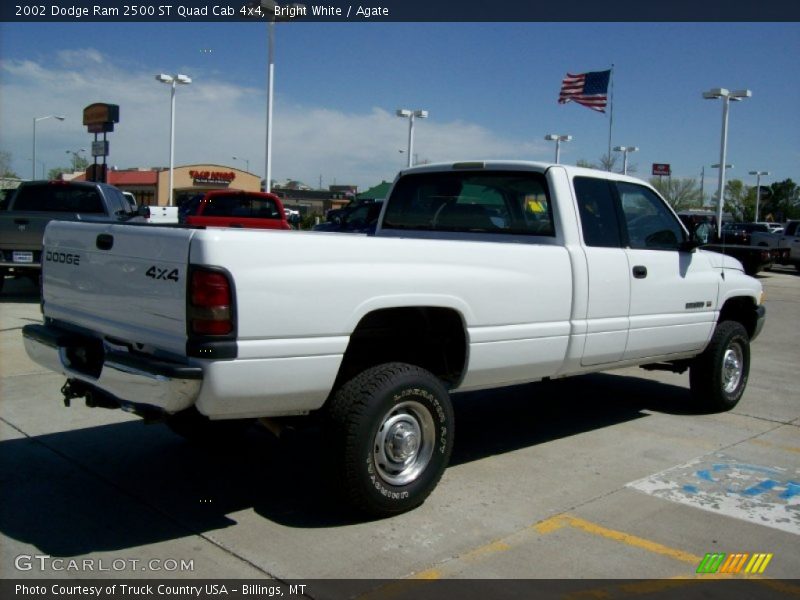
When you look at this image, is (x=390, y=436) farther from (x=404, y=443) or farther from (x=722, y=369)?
(x=722, y=369)

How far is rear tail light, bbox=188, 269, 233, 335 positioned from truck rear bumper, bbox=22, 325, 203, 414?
0.65 feet

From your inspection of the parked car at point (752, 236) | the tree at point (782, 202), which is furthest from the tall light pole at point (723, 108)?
the tree at point (782, 202)

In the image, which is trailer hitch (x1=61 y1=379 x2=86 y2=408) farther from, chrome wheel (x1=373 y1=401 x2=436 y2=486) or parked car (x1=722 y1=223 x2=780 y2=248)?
parked car (x1=722 y1=223 x2=780 y2=248)

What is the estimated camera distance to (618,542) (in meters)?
4.17

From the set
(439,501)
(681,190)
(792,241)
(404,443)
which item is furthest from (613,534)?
(681,190)

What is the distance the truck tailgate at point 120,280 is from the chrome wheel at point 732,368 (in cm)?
507

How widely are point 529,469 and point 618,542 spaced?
47.3 inches

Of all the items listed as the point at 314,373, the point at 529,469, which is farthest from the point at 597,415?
the point at 314,373

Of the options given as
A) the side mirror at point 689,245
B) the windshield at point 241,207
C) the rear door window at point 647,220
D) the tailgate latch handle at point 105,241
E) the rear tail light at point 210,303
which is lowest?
the rear tail light at point 210,303

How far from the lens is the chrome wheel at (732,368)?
7.01 m

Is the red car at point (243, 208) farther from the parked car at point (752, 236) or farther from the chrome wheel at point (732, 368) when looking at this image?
the parked car at point (752, 236)

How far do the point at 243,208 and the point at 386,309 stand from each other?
12859mm

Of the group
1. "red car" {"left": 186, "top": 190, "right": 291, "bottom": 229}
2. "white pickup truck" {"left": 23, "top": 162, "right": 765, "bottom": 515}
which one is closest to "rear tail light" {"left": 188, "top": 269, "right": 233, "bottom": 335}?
"white pickup truck" {"left": 23, "top": 162, "right": 765, "bottom": 515}

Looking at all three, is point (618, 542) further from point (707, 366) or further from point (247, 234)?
point (707, 366)
